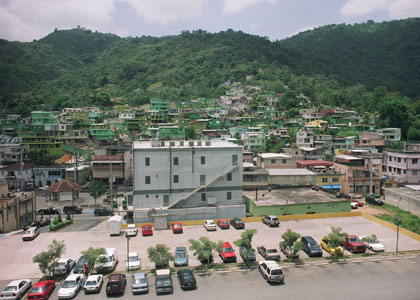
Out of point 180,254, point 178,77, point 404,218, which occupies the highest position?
point 178,77

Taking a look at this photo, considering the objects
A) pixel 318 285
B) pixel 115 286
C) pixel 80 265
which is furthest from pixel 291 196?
pixel 115 286

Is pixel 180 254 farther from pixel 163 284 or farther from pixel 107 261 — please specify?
pixel 107 261

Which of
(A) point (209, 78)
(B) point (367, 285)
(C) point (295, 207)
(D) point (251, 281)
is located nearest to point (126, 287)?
(D) point (251, 281)

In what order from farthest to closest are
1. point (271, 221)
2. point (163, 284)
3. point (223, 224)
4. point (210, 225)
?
point (271, 221), point (223, 224), point (210, 225), point (163, 284)

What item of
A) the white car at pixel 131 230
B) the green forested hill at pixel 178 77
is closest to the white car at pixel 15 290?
the white car at pixel 131 230

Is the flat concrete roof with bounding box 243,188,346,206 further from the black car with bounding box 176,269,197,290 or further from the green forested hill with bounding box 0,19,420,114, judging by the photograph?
the green forested hill with bounding box 0,19,420,114

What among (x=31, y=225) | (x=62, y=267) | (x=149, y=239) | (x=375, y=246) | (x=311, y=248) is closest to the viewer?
(x=62, y=267)

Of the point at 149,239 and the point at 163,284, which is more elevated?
the point at 163,284

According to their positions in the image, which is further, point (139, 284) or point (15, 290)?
point (139, 284)

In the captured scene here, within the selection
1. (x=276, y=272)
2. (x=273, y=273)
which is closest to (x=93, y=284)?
(x=273, y=273)
